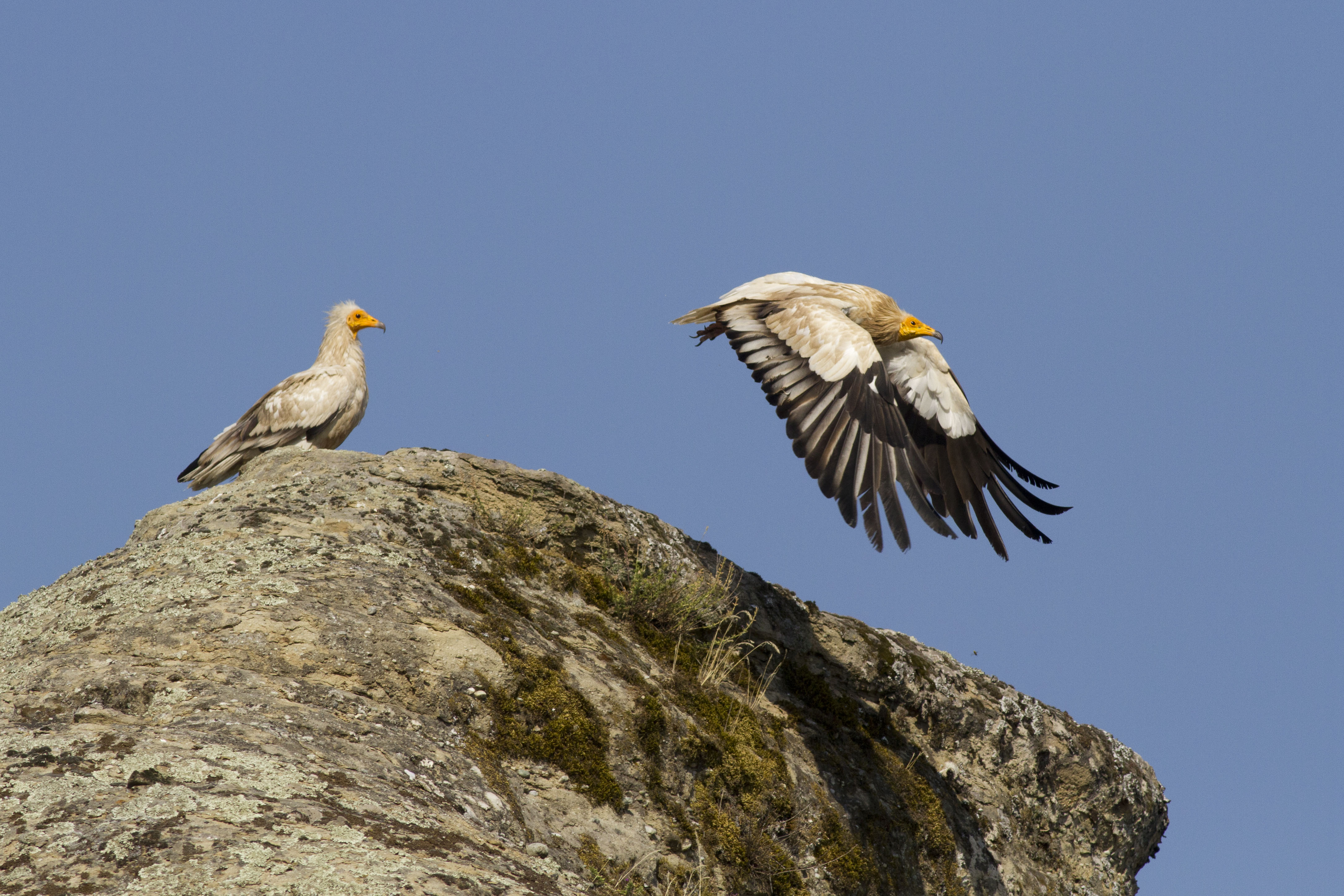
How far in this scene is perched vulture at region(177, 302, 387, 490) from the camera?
24.1 ft

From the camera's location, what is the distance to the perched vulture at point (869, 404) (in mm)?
6066

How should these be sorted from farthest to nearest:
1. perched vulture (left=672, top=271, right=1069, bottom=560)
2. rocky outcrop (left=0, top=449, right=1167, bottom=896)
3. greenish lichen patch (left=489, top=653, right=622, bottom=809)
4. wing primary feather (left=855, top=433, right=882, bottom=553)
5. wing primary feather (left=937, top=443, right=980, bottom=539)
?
wing primary feather (left=937, top=443, right=980, bottom=539), perched vulture (left=672, top=271, right=1069, bottom=560), wing primary feather (left=855, top=433, right=882, bottom=553), greenish lichen patch (left=489, top=653, right=622, bottom=809), rocky outcrop (left=0, top=449, right=1167, bottom=896)

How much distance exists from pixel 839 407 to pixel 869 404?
176 millimetres

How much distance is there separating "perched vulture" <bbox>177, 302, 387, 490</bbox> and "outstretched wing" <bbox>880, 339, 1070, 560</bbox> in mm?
3852

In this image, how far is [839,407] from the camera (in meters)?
6.42

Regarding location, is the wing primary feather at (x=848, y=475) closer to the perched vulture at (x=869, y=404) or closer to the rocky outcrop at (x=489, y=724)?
the perched vulture at (x=869, y=404)

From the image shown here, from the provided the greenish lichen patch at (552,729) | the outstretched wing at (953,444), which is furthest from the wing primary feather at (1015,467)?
the greenish lichen patch at (552,729)

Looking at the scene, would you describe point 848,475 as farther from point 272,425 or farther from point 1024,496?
point 272,425

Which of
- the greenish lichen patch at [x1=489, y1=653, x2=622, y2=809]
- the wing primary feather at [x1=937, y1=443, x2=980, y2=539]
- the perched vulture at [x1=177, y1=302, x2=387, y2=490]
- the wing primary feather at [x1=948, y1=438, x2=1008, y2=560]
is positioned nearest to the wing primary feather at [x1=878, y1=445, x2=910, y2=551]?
the wing primary feather at [x1=937, y1=443, x2=980, y2=539]

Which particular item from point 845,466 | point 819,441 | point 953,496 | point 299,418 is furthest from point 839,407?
point 299,418

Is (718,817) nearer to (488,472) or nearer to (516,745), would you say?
(516,745)

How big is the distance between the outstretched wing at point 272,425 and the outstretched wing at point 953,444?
3.96 metres

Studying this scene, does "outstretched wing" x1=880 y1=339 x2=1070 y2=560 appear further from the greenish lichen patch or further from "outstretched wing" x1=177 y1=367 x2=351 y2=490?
"outstretched wing" x1=177 y1=367 x2=351 y2=490

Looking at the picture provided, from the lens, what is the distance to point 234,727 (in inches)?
135
